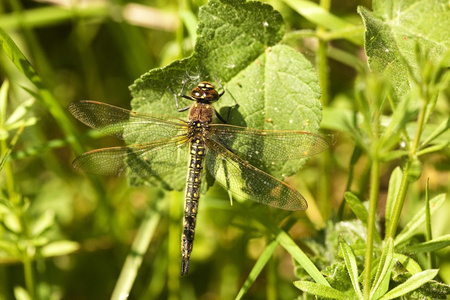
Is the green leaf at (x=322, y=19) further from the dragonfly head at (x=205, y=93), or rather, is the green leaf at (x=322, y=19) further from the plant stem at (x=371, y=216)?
the plant stem at (x=371, y=216)

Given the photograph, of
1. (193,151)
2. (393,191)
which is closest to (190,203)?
(193,151)

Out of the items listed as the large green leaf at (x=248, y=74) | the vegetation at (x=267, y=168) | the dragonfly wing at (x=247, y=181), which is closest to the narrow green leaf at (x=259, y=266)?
the vegetation at (x=267, y=168)

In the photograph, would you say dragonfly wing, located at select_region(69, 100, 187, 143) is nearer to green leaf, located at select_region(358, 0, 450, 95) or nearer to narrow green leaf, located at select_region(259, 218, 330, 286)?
narrow green leaf, located at select_region(259, 218, 330, 286)

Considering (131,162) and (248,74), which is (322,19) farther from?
(131,162)

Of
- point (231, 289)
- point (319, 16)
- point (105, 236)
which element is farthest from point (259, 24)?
→ point (105, 236)

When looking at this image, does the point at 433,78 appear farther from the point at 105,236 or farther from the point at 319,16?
the point at 105,236

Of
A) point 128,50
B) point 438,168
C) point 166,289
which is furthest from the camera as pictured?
point 128,50

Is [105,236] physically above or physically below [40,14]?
below
